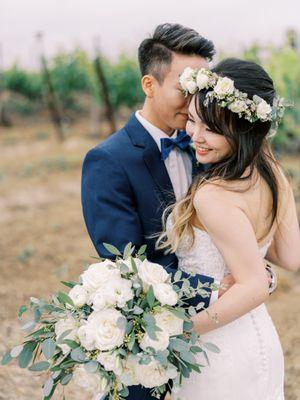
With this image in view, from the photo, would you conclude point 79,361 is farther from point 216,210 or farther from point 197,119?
point 197,119

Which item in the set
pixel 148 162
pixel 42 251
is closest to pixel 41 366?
pixel 148 162

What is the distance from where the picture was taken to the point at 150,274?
2010 mm

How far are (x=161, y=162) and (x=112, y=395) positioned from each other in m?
1.07

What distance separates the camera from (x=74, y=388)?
4219 mm

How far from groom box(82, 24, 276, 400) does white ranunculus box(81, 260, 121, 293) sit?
349 mm

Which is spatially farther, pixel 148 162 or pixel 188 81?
pixel 148 162

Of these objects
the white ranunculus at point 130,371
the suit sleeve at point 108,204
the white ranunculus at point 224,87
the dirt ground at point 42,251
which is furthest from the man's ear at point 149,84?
the dirt ground at point 42,251

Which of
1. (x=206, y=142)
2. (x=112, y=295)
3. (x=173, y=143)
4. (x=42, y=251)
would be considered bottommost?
(x=42, y=251)

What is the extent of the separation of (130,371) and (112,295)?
0.30 m

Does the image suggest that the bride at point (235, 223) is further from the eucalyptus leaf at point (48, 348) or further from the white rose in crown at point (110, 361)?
the eucalyptus leaf at point (48, 348)

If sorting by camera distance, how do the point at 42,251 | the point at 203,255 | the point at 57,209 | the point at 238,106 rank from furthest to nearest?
1. the point at 57,209
2. the point at 42,251
3. the point at 203,255
4. the point at 238,106

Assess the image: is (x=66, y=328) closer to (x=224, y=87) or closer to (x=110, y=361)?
(x=110, y=361)

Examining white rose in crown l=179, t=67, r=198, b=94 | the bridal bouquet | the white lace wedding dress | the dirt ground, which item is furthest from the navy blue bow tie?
the dirt ground

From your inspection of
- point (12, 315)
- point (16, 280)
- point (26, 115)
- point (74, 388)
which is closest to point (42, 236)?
point (16, 280)
